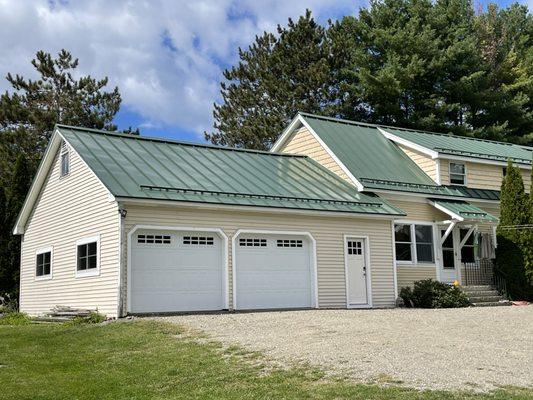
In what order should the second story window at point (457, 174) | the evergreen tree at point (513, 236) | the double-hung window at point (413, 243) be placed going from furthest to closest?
the second story window at point (457, 174)
the evergreen tree at point (513, 236)
the double-hung window at point (413, 243)

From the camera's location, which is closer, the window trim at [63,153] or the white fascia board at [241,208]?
the white fascia board at [241,208]

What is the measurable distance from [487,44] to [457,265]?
97.9 ft

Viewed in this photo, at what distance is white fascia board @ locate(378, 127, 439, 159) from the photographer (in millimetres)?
24375

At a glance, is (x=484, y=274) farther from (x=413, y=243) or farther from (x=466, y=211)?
(x=413, y=243)

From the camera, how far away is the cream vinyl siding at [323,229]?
1747cm

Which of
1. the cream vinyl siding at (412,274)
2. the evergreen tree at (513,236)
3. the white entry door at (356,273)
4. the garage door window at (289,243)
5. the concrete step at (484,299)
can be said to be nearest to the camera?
the garage door window at (289,243)

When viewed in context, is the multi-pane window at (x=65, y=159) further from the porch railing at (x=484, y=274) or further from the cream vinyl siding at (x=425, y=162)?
the porch railing at (x=484, y=274)

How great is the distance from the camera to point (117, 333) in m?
13.8

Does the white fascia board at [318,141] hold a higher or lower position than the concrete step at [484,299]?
higher

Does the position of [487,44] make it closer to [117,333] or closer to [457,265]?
[457,265]

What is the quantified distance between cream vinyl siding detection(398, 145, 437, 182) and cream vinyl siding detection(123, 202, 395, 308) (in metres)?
4.26

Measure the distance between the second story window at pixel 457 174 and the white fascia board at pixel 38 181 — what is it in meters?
14.0

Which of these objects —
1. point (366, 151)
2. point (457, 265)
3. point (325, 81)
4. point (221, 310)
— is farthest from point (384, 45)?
point (221, 310)

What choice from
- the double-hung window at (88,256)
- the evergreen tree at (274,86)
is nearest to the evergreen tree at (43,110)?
the evergreen tree at (274,86)
